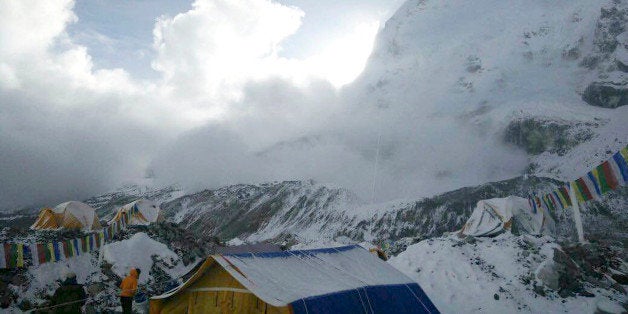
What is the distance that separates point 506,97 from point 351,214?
74.3m

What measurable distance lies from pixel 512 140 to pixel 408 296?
110743 mm

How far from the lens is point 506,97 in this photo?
122312 millimetres

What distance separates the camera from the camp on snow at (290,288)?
342 inches

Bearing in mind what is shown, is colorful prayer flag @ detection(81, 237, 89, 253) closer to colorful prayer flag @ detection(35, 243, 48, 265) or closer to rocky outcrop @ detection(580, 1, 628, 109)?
colorful prayer flag @ detection(35, 243, 48, 265)

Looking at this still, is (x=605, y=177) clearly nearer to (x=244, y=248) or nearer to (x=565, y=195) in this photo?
(x=565, y=195)

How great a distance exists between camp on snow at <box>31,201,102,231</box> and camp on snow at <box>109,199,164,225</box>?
373 centimetres

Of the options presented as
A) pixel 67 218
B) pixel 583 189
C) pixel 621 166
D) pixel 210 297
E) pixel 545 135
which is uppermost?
pixel 545 135

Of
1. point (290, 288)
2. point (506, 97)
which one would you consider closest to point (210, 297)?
point (290, 288)

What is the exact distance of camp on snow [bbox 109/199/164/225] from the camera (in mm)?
38969

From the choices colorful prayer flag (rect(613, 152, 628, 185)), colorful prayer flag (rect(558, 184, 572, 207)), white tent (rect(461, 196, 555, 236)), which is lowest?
white tent (rect(461, 196, 555, 236))

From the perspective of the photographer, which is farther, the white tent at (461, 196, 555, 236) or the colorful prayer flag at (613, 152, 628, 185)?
the white tent at (461, 196, 555, 236)

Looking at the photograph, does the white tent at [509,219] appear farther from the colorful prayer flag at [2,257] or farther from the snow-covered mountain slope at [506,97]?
the snow-covered mountain slope at [506,97]

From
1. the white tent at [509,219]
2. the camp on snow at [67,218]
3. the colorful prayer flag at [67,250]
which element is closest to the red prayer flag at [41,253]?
the colorful prayer flag at [67,250]

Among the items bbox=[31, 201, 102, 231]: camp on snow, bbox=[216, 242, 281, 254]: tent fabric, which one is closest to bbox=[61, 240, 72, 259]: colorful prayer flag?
Result: bbox=[216, 242, 281, 254]: tent fabric
